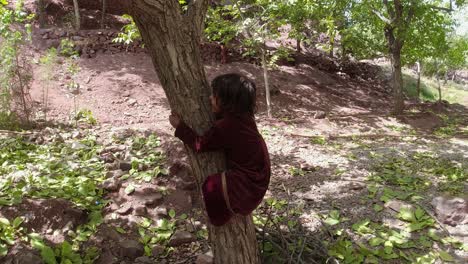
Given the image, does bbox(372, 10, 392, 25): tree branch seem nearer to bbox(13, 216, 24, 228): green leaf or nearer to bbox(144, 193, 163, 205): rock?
bbox(144, 193, 163, 205): rock

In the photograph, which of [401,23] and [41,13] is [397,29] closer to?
[401,23]

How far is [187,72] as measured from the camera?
249cm

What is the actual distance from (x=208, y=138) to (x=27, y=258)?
6.25 feet

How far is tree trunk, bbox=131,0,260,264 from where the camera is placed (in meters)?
2.37

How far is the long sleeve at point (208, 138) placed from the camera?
242 centimetres

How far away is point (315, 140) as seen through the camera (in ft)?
23.6

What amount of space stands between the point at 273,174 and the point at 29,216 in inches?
123

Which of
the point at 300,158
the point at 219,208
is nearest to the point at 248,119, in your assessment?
the point at 219,208

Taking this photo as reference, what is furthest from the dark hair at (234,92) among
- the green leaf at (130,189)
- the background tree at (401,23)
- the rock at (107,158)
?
the background tree at (401,23)

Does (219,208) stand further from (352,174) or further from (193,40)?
(352,174)

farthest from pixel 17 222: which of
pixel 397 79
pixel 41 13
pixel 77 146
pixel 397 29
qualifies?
pixel 397 79

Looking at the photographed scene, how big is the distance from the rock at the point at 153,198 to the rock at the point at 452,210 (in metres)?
3.12

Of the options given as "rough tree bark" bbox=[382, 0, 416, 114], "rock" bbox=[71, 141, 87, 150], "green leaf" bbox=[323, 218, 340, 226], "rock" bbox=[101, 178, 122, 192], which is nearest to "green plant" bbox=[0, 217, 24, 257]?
"rock" bbox=[101, 178, 122, 192]

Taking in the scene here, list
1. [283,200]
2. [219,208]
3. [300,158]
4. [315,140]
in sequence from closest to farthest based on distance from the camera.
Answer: [219,208] < [283,200] < [300,158] < [315,140]
